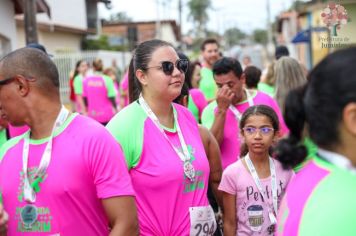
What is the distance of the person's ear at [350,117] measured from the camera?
5.58 feet

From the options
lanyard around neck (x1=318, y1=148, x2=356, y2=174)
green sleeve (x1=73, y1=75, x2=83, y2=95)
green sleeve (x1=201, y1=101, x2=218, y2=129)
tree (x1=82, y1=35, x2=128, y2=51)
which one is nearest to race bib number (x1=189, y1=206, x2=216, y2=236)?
green sleeve (x1=201, y1=101, x2=218, y2=129)

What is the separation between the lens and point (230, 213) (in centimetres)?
435

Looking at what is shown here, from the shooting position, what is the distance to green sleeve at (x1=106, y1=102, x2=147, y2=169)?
3.49m

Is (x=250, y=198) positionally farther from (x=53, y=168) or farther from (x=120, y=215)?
(x=53, y=168)

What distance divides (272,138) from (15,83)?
7.63 ft

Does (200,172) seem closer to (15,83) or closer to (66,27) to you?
(15,83)

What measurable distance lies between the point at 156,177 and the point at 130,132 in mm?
326

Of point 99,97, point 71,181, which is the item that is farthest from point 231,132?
point 99,97

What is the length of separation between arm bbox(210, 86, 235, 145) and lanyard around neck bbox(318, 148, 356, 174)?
10.9 feet

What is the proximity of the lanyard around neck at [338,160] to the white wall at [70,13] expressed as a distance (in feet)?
99.0

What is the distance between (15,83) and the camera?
2.96m

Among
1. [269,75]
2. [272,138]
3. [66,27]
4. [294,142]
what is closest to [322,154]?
[294,142]

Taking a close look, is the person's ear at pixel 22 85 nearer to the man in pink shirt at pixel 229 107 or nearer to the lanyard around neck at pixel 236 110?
the man in pink shirt at pixel 229 107
